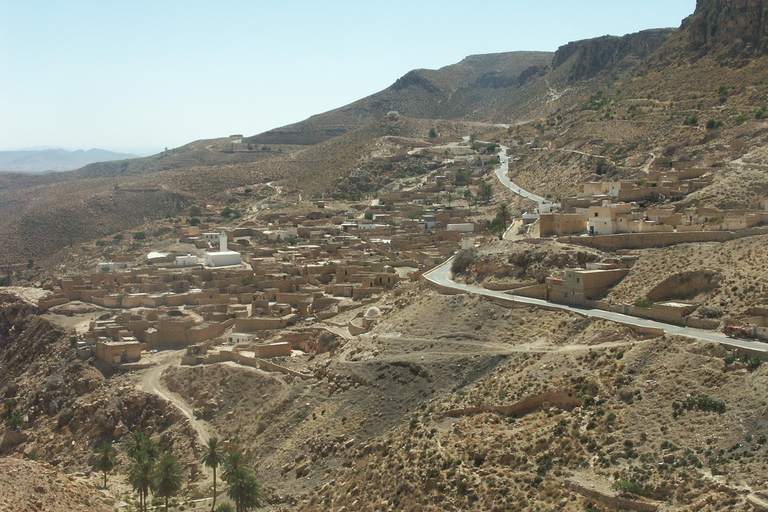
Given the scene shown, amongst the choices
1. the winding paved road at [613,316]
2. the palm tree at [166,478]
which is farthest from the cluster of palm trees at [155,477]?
the winding paved road at [613,316]

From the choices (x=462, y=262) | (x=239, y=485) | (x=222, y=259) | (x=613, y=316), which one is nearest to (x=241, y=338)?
(x=462, y=262)

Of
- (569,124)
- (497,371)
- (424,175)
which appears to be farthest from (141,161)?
(497,371)

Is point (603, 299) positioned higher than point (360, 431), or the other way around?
point (603, 299)

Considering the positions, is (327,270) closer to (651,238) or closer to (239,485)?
(651,238)

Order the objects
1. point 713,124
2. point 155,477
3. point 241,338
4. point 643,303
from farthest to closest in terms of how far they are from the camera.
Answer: point 713,124, point 241,338, point 643,303, point 155,477

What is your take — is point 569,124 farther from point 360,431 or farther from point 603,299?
point 360,431

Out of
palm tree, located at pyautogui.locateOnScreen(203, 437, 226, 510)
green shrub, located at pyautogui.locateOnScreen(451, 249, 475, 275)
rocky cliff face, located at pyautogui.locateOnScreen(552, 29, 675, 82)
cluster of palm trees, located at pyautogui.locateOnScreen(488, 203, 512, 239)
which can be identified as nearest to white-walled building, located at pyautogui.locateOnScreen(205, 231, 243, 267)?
cluster of palm trees, located at pyautogui.locateOnScreen(488, 203, 512, 239)

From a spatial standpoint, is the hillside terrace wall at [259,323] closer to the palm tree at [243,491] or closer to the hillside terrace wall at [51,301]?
the palm tree at [243,491]
